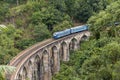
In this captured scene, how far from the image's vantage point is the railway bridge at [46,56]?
1736 inches

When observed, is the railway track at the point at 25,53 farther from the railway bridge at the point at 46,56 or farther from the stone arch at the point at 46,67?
the stone arch at the point at 46,67

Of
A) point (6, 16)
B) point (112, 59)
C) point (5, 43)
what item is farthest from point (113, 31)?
point (6, 16)

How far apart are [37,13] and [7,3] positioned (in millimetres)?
7226

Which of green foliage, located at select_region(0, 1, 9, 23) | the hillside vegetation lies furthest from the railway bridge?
green foliage, located at select_region(0, 1, 9, 23)

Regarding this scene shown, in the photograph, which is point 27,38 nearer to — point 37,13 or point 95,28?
point 37,13

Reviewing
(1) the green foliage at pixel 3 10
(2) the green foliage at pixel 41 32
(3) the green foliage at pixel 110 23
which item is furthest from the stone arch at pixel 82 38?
(3) the green foliage at pixel 110 23

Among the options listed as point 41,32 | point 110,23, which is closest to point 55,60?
point 41,32

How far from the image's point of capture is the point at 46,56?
50.4 metres

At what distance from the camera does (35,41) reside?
54.7 m

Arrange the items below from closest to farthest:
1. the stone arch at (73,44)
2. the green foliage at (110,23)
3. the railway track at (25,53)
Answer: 1. the green foliage at (110,23)
2. the railway track at (25,53)
3. the stone arch at (73,44)

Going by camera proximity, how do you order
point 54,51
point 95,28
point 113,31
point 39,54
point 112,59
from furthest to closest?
point 54,51
point 39,54
point 95,28
point 113,31
point 112,59

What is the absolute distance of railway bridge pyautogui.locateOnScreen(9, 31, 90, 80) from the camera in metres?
44.1

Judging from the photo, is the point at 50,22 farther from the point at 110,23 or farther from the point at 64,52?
the point at 110,23

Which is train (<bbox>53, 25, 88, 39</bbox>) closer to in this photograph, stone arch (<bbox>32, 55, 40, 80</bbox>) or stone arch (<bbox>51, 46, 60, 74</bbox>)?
stone arch (<bbox>51, 46, 60, 74</bbox>)
